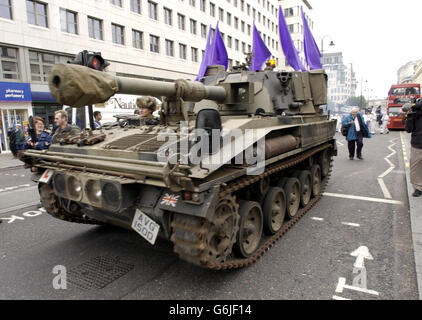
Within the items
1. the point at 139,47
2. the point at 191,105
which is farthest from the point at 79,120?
the point at 139,47

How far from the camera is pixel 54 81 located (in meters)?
3.21

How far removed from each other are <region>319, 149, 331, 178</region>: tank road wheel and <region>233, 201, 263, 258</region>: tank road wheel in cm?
391

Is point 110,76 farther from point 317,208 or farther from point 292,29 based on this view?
point 292,29

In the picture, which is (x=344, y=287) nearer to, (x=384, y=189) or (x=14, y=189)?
(x=384, y=189)

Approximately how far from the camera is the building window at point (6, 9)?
1800 centimetres

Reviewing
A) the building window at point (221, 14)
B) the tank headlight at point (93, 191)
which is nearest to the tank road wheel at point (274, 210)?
the tank headlight at point (93, 191)

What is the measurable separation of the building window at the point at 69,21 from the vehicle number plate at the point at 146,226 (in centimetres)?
2150

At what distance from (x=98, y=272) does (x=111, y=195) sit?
121cm

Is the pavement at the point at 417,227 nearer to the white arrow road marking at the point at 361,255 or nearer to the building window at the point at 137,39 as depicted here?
the white arrow road marking at the point at 361,255

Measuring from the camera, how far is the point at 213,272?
3.97 meters

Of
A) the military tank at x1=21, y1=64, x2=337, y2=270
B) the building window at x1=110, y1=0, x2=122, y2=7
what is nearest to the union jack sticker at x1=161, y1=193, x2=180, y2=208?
the military tank at x1=21, y1=64, x2=337, y2=270

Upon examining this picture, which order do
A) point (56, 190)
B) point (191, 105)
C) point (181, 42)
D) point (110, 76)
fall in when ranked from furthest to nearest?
point (181, 42) < point (191, 105) < point (56, 190) < point (110, 76)

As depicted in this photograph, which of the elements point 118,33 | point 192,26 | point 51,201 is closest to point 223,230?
point 51,201
